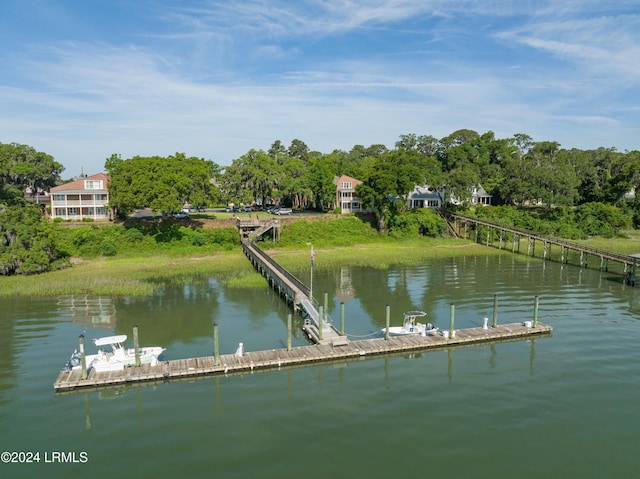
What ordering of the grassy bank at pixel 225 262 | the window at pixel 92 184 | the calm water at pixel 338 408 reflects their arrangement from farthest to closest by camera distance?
the window at pixel 92 184 < the grassy bank at pixel 225 262 < the calm water at pixel 338 408

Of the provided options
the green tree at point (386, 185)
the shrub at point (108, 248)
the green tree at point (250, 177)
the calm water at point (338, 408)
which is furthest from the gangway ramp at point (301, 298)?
the green tree at point (250, 177)

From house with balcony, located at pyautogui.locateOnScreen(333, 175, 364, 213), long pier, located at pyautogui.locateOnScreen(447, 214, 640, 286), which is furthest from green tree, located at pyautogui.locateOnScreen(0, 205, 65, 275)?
long pier, located at pyautogui.locateOnScreen(447, 214, 640, 286)

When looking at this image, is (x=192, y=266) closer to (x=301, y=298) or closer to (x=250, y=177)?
(x=301, y=298)

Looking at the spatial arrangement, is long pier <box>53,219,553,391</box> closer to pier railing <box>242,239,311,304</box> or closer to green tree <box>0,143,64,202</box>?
pier railing <box>242,239,311,304</box>

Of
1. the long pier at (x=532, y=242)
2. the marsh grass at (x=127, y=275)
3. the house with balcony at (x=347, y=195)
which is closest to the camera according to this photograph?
the marsh grass at (x=127, y=275)

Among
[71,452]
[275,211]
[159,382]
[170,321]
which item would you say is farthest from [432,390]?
[275,211]

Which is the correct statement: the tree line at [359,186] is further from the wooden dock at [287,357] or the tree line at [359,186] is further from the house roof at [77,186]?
the wooden dock at [287,357]

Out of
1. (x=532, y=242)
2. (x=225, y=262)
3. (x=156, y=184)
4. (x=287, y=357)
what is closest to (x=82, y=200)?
(x=156, y=184)

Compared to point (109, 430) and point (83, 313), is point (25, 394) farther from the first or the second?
point (83, 313)
